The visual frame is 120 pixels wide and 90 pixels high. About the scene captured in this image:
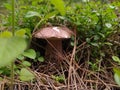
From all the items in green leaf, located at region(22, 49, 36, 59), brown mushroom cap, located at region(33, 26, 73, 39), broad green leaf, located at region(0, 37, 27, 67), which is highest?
brown mushroom cap, located at region(33, 26, 73, 39)

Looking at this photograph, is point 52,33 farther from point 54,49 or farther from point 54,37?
point 54,49

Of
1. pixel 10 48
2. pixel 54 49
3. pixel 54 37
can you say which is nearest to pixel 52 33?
pixel 54 37

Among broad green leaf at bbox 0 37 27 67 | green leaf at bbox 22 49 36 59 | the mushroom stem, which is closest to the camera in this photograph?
broad green leaf at bbox 0 37 27 67

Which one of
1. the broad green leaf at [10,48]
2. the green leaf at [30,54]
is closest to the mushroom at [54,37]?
the green leaf at [30,54]

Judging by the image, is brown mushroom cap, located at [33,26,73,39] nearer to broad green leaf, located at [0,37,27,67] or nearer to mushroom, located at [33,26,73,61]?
mushroom, located at [33,26,73,61]

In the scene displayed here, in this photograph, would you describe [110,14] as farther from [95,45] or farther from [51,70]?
[51,70]

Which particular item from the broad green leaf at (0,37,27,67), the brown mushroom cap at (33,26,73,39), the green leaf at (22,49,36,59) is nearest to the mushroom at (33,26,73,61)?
the brown mushroom cap at (33,26,73,39)
